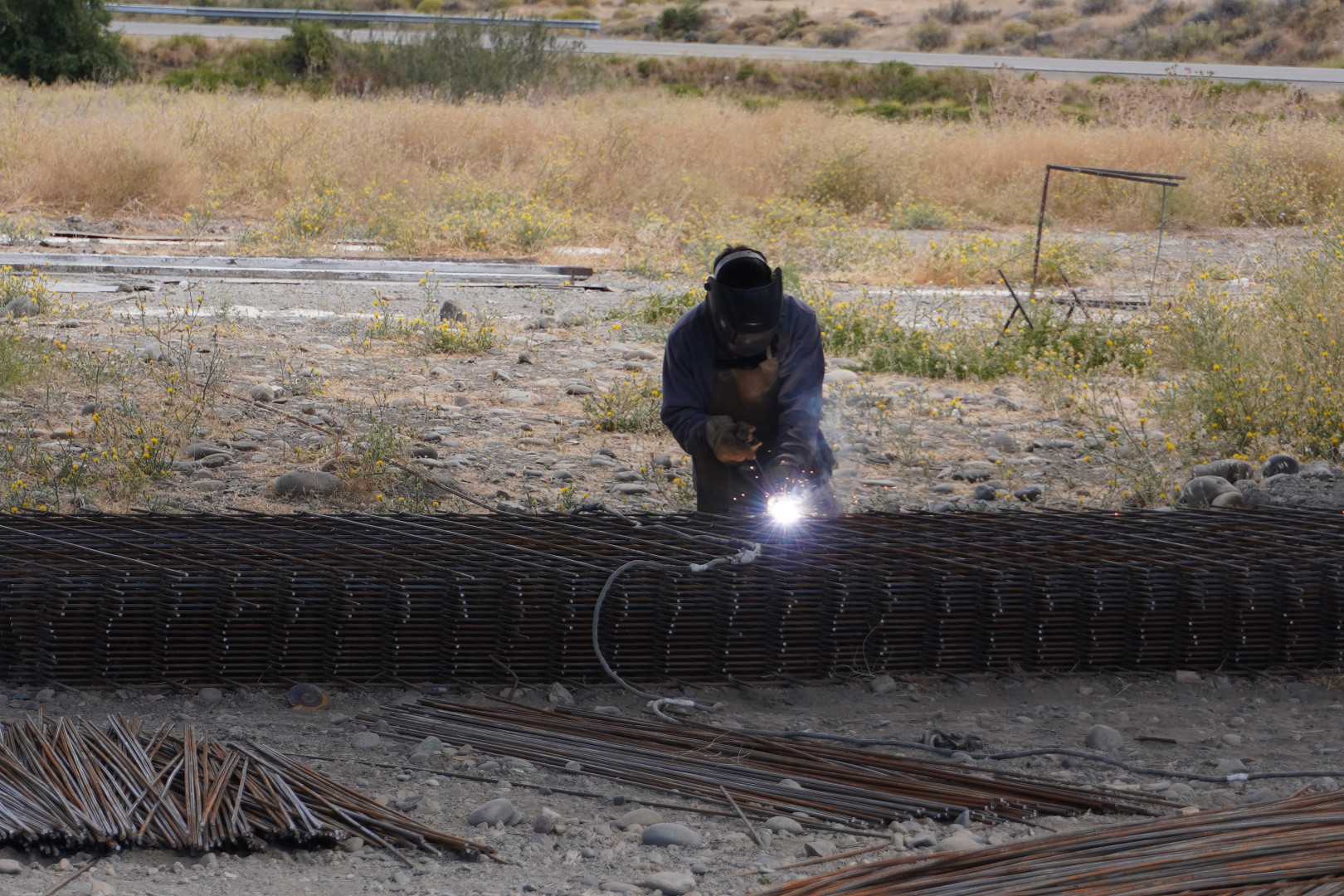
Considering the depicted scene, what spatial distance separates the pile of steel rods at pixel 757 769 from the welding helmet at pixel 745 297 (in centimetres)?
127

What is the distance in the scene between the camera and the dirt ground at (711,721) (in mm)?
2676

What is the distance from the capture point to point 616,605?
3.84 metres

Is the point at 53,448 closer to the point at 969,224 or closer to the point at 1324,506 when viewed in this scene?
the point at 1324,506

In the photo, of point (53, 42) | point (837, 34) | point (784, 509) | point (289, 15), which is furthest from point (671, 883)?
point (837, 34)

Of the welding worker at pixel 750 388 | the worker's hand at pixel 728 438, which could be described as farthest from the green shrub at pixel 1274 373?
the worker's hand at pixel 728 438

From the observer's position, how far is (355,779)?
10.4ft

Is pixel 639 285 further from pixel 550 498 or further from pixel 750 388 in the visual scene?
pixel 750 388

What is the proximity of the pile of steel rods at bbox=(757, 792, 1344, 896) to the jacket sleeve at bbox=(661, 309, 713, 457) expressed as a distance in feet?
6.47

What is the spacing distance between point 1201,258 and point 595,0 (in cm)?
4016

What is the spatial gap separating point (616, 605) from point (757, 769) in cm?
79

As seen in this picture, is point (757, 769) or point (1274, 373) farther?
point (1274, 373)

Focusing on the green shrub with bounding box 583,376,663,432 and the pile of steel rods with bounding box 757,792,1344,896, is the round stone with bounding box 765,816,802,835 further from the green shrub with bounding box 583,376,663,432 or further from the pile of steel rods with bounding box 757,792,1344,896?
the green shrub with bounding box 583,376,663,432

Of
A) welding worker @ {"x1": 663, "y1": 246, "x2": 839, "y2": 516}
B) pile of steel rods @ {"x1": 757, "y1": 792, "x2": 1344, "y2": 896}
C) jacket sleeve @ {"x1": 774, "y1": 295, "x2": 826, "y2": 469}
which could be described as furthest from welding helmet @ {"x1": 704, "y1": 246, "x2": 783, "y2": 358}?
pile of steel rods @ {"x1": 757, "y1": 792, "x2": 1344, "y2": 896}

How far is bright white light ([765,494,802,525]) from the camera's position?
4281 mm
